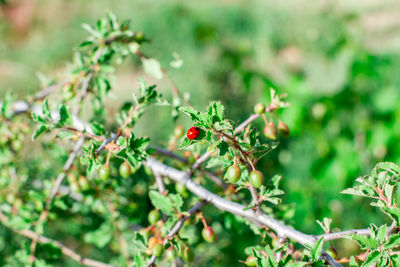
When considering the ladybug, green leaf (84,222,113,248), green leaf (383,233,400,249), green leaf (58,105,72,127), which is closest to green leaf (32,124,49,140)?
green leaf (58,105,72,127)

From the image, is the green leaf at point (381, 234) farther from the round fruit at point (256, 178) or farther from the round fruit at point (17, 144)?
the round fruit at point (17, 144)

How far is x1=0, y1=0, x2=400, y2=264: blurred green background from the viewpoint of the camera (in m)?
2.60

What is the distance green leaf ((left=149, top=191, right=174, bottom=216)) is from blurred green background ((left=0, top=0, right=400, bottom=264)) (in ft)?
1.12

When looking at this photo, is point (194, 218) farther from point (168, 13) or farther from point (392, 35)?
point (392, 35)

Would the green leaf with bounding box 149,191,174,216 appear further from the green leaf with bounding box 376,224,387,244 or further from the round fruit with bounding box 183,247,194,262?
the green leaf with bounding box 376,224,387,244

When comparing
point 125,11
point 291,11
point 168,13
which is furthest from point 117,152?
point 291,11

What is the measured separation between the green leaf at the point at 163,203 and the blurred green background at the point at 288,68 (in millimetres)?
340

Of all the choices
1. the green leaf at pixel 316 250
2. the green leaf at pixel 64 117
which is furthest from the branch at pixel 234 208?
the green leaf at pixel 64 117

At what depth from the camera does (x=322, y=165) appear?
2711 millimetres

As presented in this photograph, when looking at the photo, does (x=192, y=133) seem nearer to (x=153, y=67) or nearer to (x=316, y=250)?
(x=316, y=250)

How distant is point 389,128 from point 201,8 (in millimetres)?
3049

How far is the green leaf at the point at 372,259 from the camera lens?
1.75 feet

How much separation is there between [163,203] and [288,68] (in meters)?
3.88

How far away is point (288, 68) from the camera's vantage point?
435cm
